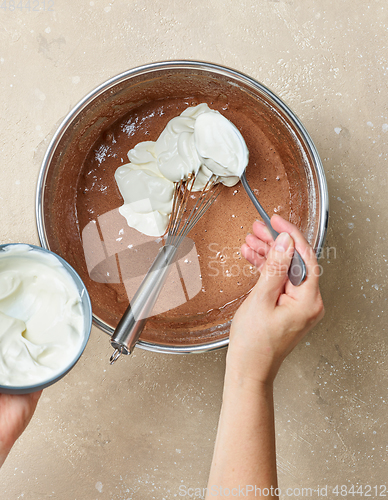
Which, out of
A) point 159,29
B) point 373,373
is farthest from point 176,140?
point 373,373

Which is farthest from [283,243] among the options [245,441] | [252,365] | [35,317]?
[35,317]

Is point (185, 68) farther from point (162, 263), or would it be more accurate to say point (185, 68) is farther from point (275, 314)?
point (275, 314)

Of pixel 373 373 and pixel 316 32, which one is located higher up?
pixel 316 32

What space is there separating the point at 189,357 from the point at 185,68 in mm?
548

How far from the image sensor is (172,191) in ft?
2.38

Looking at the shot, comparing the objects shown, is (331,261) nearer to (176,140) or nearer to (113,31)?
(176,140)

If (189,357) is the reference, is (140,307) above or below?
above

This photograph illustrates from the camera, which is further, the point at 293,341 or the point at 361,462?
the point at 361,462

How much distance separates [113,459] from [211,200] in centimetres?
57

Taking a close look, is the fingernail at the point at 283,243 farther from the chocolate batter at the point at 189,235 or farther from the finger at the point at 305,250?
the chocolate batter at the point at 189,235

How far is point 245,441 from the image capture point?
58cm

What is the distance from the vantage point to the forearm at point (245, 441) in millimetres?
566

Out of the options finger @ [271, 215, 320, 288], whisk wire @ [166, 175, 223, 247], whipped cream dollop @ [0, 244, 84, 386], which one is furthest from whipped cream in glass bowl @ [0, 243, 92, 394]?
finger @ [271, 215, 320, 288]

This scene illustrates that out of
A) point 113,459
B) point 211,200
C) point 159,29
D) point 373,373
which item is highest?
point 159,29
